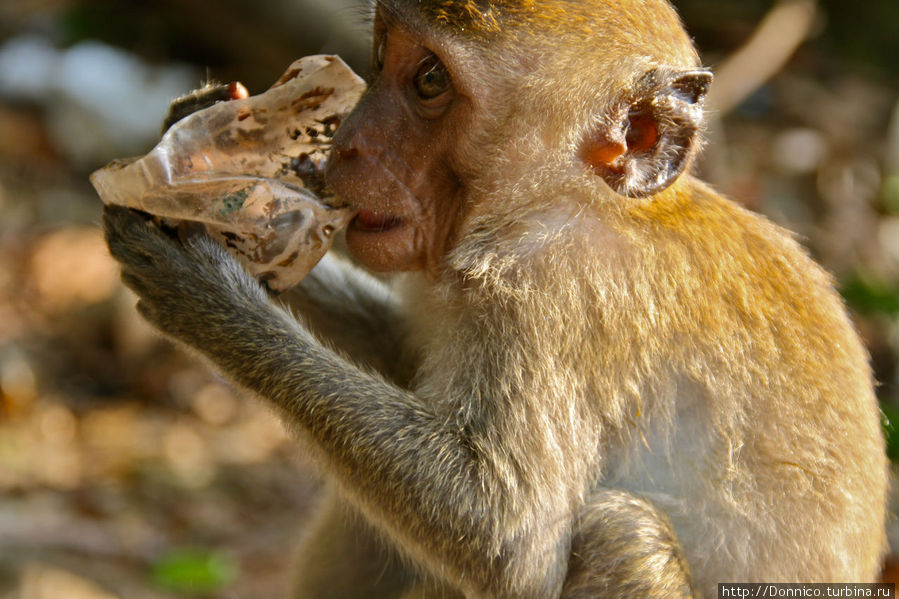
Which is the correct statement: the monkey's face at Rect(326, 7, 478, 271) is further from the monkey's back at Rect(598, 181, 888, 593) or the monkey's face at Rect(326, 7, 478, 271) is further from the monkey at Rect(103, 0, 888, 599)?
the monkey's back at Rect(598, 181, 888, 593)

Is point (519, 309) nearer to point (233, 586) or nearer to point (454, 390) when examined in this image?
point (454, 390)

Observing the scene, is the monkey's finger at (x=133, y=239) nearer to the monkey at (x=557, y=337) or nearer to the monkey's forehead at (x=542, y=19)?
the monkey at (x=557, y=337)

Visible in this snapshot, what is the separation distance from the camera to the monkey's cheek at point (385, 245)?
3.84 meters

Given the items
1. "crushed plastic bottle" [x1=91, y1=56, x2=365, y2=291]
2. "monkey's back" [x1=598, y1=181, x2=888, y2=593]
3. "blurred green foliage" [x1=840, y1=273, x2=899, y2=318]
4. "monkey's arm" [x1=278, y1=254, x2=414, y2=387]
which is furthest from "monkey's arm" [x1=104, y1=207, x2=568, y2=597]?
"blurred green foliage" [x1=840, y1=273, x2=899, y2=318]

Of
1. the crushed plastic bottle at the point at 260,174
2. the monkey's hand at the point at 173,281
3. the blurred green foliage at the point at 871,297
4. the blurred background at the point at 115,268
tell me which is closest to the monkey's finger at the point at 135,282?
the monkey's hand at the point at 173,281

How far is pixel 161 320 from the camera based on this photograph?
372 centimetres

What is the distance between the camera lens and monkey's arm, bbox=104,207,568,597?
353 cm

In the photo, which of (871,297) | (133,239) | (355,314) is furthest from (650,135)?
(871,297)

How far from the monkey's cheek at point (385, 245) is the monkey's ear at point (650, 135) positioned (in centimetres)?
71

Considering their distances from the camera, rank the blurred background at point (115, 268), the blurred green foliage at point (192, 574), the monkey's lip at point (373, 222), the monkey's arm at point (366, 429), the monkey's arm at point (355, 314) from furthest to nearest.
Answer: the blurred background at point (115, 268), the blurred green foliage at point (192, 574), the monkey's arm at point (355, 314), the monkey's lip at point (373, 222), the monkey's arm at point (366, 429)

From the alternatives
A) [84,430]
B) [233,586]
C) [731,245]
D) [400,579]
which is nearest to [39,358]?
[84,430]

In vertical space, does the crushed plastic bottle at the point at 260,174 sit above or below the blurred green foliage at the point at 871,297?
above

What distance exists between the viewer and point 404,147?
3715 mm

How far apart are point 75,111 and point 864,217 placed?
7988 millimetres
